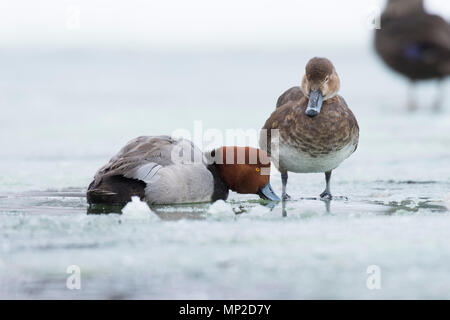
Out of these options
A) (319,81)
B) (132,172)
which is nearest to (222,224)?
(132,172)

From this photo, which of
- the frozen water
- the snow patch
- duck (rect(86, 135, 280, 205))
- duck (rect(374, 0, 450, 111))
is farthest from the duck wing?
duck (rect(374, 0, 450, 111))

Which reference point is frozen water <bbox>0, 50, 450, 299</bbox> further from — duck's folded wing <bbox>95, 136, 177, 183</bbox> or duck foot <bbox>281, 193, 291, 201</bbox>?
duck's folded wing <bbox>95, 136, 177, 183</bbox>

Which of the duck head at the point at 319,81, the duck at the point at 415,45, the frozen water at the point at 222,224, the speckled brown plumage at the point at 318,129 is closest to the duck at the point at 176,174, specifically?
the frozen water at the point at 222,224

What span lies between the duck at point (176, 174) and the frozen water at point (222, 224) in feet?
0.38

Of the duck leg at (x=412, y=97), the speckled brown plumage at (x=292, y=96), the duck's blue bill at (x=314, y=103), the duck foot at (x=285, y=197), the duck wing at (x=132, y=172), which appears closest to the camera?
the duck wing at (x=132, y=172)

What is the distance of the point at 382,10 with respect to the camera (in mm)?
14875

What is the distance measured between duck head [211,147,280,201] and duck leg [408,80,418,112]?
7.29 m

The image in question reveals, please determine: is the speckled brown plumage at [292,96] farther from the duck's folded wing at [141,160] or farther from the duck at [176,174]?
the duck's folded wing at [141,160]

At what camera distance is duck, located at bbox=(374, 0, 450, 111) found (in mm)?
13375

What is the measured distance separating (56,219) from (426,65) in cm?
979

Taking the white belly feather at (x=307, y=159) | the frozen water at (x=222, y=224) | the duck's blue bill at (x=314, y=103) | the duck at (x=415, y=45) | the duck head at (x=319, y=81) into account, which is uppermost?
the duck at (x=415, y=45)

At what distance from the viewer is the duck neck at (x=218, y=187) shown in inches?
225

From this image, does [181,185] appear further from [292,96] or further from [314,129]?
[292,96]

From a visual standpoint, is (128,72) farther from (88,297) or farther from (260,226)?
(88,297)
